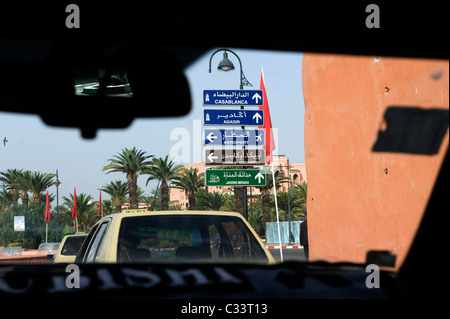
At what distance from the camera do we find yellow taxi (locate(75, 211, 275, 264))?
185 inches

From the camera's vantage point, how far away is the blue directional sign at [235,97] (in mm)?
17500

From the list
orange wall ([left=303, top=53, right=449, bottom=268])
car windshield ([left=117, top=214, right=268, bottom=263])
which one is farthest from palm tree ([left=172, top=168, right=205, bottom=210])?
orange wall ([left=303, top=53, right=449, bottom=268])

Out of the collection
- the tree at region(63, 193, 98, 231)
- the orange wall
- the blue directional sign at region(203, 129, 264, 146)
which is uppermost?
the blue directional sign at region(203, 129, 264, 146)

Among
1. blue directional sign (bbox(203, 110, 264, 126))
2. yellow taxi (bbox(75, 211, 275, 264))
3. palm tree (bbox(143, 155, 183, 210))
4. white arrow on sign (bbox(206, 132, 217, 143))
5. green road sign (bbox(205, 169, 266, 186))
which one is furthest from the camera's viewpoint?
palm tree (bbox(143, 155, 183, 210))

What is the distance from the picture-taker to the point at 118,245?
4629 mm

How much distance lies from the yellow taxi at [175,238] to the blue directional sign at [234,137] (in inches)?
491

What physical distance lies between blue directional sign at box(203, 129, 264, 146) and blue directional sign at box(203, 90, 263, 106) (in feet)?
3.42

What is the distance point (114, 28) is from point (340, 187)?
175 centimetres

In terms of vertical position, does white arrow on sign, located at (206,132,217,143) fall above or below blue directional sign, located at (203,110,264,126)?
below

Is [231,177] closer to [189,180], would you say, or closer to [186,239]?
[186,239]

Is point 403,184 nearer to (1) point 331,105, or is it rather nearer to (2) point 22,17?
(1) point 331,105

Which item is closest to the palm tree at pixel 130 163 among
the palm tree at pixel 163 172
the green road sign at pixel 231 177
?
the palm tree at pixel 163 172

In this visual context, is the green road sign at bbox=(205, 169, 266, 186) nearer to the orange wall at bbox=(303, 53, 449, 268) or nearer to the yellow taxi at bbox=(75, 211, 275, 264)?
the yellow taxi at bbox=(75, 211, 275, 264)
